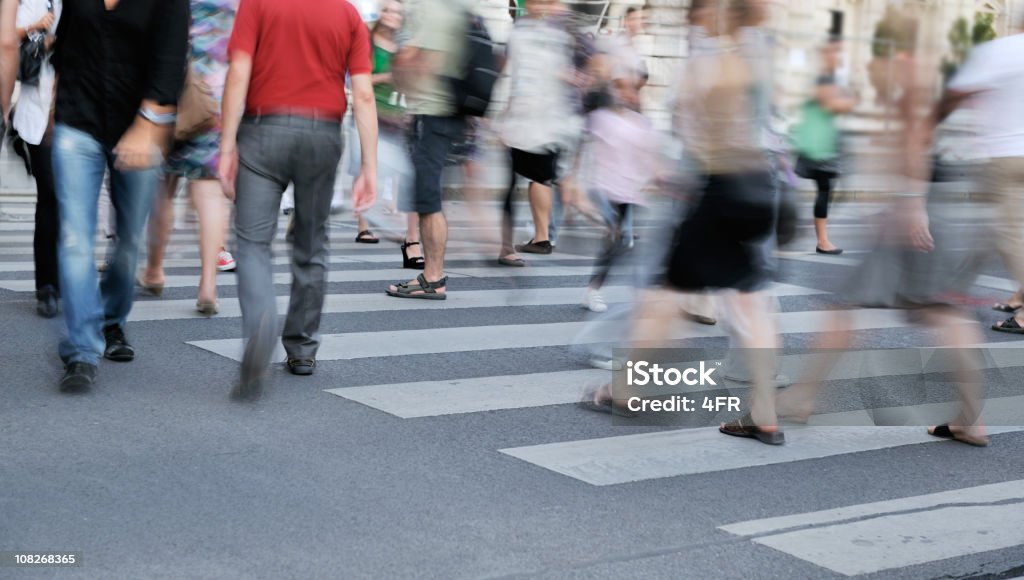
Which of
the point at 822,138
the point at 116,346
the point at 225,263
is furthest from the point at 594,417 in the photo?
the point at 822,138

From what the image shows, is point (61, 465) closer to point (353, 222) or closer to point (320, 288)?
point (320, 288)

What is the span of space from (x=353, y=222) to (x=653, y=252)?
862cm

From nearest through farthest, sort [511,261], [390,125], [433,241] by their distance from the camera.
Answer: [433,241], [390,125], [511,261]

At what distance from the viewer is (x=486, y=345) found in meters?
7.07

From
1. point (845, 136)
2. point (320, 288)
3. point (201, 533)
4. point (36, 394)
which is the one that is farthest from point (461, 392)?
point (845, 136)

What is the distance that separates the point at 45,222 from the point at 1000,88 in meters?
4.75

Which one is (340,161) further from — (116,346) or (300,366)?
(116,346)

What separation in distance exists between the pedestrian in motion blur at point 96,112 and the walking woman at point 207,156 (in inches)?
69.9

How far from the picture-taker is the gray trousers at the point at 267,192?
18.0 ft

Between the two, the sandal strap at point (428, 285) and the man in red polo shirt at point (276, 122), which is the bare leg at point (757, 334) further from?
the sandal strap at point (428, 285)

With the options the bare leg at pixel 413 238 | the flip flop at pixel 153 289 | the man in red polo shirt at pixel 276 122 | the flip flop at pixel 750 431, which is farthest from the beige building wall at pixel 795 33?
the flip flop at pixel 750 431

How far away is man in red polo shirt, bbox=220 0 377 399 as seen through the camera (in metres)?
5.47

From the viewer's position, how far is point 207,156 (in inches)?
291

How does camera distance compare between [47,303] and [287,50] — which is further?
[47,303]
